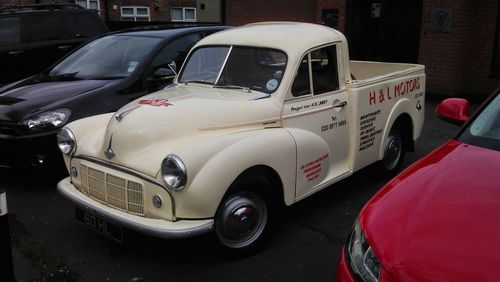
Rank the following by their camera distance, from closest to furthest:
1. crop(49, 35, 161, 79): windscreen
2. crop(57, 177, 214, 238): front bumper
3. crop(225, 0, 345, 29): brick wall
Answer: crop(57, 177, 214, 238): front bumper → crop(49, 35, 161, 79): windscreen → crop(225, 0, 345, 29): brick wall

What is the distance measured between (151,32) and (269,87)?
8.63ft

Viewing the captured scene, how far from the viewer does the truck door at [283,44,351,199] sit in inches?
163

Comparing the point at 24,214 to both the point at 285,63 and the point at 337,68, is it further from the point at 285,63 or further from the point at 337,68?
the point at 337,68

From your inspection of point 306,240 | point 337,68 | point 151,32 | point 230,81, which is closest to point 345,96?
point 337,68

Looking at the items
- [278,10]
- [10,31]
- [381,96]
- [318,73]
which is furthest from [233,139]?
[278,10]

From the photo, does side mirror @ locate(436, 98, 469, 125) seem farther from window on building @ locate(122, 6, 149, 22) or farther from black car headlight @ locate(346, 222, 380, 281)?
window on building @ locate(122, 6, 149, 22)

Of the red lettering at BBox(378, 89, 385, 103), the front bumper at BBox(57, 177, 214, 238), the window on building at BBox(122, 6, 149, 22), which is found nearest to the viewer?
the front bumper at BBox(57, 177, 214, 238)

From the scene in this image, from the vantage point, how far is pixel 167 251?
13.0ft

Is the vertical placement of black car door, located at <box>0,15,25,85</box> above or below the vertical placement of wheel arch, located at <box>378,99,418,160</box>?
above

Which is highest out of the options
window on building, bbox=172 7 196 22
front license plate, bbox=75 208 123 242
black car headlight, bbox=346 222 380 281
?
window on building, bbox=172 7 196 22

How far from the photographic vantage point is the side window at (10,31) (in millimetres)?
8695

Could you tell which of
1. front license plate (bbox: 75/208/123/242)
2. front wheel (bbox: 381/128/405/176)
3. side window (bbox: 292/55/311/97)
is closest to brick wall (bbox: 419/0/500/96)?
front wheel (bbox: 381/128/405/176)

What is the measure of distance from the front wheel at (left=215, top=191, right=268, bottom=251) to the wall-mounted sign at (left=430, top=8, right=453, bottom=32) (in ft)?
24.4

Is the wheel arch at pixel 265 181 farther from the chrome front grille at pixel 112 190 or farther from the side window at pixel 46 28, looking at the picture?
the side window at pixel 46 28
